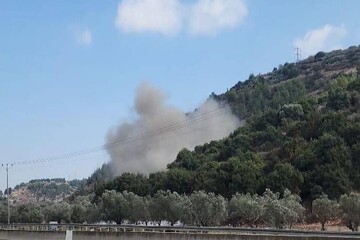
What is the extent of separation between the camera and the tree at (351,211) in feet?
219

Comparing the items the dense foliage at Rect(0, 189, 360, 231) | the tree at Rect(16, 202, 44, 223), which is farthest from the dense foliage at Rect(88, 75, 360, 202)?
the tree at Rect(16, 202, 44, 223)

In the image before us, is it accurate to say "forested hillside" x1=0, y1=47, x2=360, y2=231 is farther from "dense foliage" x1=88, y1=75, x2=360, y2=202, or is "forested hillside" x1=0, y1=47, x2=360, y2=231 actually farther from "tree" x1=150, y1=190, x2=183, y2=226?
"dense foliage" x1=88, y1=75, x2=360, y2=202

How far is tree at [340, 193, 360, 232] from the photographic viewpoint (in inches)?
2623

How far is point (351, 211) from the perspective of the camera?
6750 centimetres

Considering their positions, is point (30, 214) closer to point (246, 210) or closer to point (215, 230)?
point (246, 210)

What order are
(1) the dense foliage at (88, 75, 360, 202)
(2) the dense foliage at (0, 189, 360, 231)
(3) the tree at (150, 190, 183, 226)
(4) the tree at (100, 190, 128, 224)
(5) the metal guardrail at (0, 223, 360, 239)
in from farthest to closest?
(1) the dense foliage at (88, 75, 360, 202) → (4) the tree at (100, 190, 128, 224) → (3) the tree at (150, 190, 183, 226) → (2) the dense foliage at (0, 189, 360, 231) → (5) the metal guardrail at (0, 223, 360, 239)

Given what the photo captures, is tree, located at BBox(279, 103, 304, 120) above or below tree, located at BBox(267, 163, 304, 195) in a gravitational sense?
above

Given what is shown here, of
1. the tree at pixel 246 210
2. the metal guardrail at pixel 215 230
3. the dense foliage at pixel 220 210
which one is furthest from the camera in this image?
the tree at pixel 246 210

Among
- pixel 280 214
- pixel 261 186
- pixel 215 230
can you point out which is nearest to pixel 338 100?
pixel 261 186

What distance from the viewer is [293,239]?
29.6 metres

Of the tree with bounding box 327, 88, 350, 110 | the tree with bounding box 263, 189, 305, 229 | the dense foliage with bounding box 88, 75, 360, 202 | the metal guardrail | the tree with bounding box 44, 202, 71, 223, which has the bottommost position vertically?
the metal guardrail

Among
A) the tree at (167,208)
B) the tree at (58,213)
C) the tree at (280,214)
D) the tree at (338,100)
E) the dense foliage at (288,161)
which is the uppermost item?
the tree at (338,100)

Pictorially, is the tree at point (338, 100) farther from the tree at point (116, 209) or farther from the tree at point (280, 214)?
the tree at point (280, 214)

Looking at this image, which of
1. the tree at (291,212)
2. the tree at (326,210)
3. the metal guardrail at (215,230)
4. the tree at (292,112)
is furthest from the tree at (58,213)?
the tree at (292,112)
